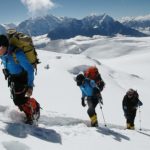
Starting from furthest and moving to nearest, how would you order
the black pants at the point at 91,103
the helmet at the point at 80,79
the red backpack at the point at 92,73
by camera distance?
the red backpack at the point at 92,73 < the black pants at the point at 91,103 < the helmet at the point at 80,79

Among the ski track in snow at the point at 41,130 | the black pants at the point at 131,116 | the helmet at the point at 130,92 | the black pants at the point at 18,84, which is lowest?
the black pants at the point at 131,116

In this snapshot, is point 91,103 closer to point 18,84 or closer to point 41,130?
point 41,130

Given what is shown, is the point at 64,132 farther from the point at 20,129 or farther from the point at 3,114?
the point at 3,114

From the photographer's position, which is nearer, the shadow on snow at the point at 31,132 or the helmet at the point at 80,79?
the shadow on snow at the point at 31,132

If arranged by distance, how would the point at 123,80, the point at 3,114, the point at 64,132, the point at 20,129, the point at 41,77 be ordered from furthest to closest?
the point at 123,80 < the point at 41,77 < the point at 3,114 < the point at 64,132 < the point at 20,129

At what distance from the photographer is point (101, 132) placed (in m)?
9.97

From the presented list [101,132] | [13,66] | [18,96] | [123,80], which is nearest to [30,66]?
[13,66]

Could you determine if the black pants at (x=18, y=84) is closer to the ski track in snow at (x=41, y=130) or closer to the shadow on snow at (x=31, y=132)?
the ski track in snow at (x=41, y=130)

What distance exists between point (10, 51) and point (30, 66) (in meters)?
0.64

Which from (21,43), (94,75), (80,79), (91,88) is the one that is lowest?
(91,88)

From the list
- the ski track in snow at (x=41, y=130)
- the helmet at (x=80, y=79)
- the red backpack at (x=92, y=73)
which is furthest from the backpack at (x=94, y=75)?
the ski track in snow at (x=41, y=130)

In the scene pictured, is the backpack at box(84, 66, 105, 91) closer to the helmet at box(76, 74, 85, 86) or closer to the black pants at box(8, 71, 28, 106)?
the helmet at box(76, 74, 85, 86)

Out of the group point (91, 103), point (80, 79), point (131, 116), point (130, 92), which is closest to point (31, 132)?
point (80, 79)

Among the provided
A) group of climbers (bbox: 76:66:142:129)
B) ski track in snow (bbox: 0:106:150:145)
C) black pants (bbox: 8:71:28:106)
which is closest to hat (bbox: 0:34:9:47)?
black pants (bbox: 8:71:28:106)
